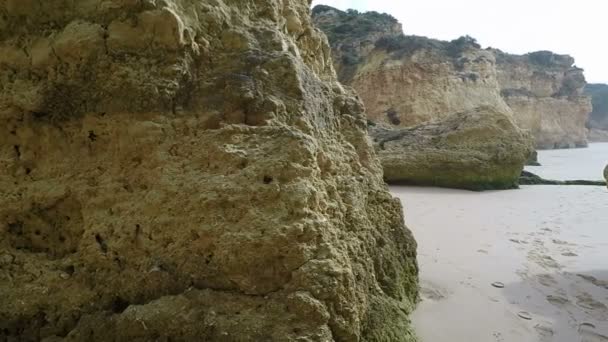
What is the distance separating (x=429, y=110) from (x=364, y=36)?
505 cm

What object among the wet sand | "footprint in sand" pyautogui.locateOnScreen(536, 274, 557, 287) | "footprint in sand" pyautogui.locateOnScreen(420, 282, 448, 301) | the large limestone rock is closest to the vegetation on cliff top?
the wet sand

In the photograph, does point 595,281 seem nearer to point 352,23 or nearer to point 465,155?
point 465,155

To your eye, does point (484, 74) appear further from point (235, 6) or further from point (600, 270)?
point (235, 6)

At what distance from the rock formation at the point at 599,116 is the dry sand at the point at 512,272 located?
47419 millimetres

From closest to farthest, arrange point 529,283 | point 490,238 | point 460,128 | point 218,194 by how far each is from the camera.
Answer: point 218,194, point 529,283, point 490,238, point 460,128

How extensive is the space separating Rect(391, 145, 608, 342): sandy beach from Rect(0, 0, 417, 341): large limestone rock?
0.47m

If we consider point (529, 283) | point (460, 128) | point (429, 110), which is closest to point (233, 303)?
point (529, 283)

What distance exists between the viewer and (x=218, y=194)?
5.65 feet

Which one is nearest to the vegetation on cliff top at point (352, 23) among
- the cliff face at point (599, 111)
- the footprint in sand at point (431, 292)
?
the footprint in sand at point (431, 292)

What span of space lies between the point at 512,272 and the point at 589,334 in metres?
0.91

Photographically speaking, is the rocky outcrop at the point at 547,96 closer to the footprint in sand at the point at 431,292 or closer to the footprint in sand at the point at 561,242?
the footprint in sand at the point at 561,242

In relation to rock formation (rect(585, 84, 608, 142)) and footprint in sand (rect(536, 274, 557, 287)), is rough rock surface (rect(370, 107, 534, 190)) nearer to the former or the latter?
footprint in sand (rect(536, 274, 557, 287))

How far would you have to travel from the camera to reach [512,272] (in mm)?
3123

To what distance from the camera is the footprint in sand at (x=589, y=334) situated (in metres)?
2.17
